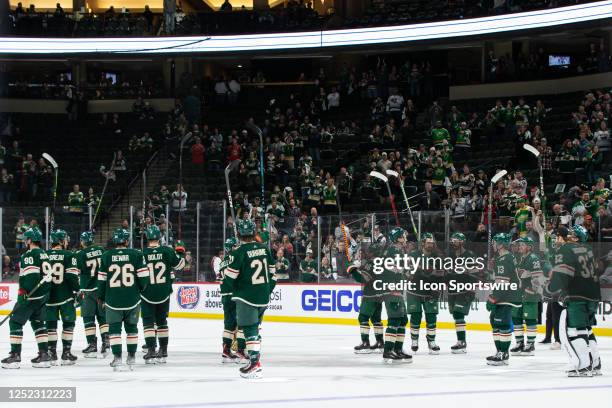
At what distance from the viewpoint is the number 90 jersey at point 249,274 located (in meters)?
13.5

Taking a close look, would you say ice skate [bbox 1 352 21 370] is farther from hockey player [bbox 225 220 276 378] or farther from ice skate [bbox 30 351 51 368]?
hockey player [bbox 225 220 276 378]

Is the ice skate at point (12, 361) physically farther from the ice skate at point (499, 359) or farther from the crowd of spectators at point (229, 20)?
the crowd of spectators at point (229, 20)

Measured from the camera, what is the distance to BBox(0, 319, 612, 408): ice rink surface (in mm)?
11250

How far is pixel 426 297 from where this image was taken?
57.1 ft

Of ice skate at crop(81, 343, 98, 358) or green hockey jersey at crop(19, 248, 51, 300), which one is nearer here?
green hockey jersey at crop(19, 248, 51, 300)

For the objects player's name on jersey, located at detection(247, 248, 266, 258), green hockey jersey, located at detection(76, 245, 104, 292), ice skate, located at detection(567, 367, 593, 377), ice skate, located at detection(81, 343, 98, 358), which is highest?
player's name on jersey, located at detection(247, 248, 266, 258)

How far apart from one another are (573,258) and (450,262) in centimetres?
500

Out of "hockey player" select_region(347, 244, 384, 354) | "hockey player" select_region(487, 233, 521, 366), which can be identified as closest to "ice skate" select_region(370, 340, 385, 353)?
"hockey player" select_region(347, 244, 384, 354)

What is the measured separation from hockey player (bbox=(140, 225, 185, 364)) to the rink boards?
24.4 feet

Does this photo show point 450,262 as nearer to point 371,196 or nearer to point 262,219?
point 262,219

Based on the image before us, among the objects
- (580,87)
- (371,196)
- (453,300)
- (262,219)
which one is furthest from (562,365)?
(580,87)

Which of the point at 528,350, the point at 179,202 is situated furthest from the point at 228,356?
the point at 179,202

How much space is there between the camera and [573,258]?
13.6 metres

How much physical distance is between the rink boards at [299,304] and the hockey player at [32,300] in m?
8.77
